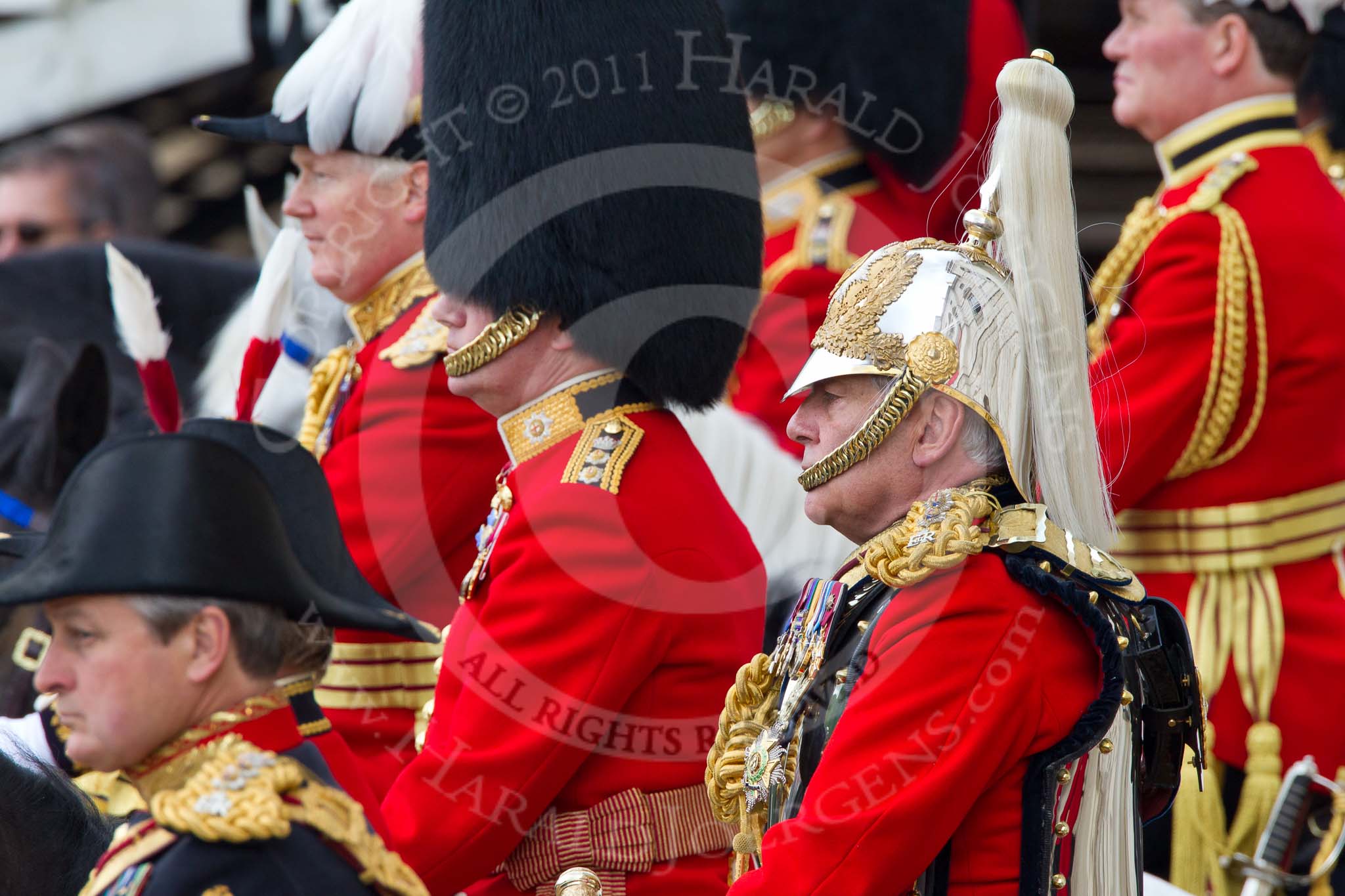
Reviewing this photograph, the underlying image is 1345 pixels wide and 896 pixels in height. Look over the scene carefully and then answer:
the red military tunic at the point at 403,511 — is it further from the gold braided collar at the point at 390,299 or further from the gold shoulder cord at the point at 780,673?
the gold shoulder cord at the point at 780,673

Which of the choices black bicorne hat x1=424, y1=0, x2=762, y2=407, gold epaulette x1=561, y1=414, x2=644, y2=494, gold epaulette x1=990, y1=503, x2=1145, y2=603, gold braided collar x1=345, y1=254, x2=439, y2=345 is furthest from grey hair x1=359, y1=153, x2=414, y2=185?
gold epaulette x1=990, y1=503, x2=1145, y2=603

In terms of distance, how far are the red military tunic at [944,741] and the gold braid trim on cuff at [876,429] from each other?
0.21 m

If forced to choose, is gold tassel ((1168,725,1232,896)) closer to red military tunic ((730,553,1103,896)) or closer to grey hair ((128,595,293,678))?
red military tunic ((730,553,1103,896))

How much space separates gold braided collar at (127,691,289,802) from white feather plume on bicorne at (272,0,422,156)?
5.82 ft

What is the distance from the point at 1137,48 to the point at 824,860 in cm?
249

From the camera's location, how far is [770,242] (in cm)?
493

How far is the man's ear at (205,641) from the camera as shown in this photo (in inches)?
91.4

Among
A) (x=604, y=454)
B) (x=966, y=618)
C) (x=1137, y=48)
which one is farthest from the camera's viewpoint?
(x=1137, y=48)

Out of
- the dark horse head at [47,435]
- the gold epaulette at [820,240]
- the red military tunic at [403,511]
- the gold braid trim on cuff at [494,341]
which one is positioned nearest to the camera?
the gold braid trim on cuff at [494,341]

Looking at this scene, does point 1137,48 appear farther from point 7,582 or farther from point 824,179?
point 7,582

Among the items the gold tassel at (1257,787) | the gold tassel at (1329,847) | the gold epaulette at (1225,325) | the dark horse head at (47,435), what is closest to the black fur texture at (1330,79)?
the gold epaulette at (1225,325)

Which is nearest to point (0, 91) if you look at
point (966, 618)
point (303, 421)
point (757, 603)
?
point (303, 421)

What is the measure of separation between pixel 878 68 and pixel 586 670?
2728 mm

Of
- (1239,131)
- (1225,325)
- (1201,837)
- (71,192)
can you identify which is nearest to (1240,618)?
(1201,837)
